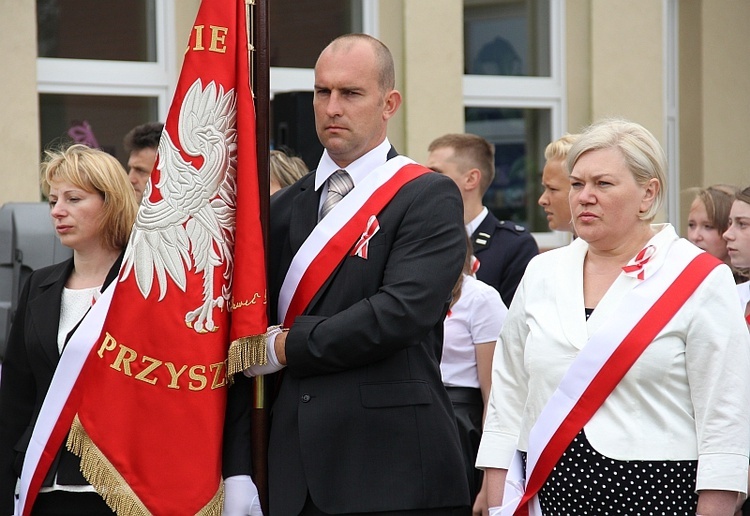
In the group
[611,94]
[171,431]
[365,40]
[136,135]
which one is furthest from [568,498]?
[611,94]

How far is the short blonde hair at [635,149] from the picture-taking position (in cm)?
294

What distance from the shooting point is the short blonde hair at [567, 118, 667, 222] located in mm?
2943

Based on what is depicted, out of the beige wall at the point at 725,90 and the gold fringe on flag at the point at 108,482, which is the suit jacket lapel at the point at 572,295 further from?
the beige wall at the point at 725,90

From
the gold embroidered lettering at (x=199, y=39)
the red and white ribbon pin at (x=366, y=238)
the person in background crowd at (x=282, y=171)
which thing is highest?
the gold embroidered lettering at (x=199, y=39)

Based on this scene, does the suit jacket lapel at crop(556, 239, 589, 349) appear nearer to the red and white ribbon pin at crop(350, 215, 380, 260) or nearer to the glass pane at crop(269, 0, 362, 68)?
the red and white ribbon pin at crop(350, 215, 380, 260)

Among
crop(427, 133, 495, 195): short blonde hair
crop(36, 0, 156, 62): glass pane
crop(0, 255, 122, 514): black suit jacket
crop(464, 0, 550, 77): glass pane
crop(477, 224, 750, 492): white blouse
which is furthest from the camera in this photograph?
crop(464, 0, 550, 77): glass pane

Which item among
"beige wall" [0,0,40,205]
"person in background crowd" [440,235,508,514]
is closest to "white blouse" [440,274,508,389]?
"person in background crowd" [440,235,508,514]

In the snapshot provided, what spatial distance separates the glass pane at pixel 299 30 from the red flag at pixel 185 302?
438 centimetres

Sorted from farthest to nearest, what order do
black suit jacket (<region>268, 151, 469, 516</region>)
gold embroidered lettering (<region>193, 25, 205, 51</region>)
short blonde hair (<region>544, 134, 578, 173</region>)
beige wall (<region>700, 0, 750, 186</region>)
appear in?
beige wall (<region>700, 0, 750, 186</region>)
short blonde hair (<region>544, 134, 578, 173</region>)
gold embroidered lettering (<region>193, 25, 205, 51</region>)
black suit jacket (<region>268, 151, 469, 516</region>)

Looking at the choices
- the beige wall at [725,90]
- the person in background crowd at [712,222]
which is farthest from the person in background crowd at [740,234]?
the beige wall at [725,90]

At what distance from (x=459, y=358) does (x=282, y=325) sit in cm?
127

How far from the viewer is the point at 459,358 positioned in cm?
421

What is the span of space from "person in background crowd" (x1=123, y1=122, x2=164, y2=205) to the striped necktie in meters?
1.94

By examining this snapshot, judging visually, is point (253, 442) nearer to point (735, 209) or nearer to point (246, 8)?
point (246, 8)
